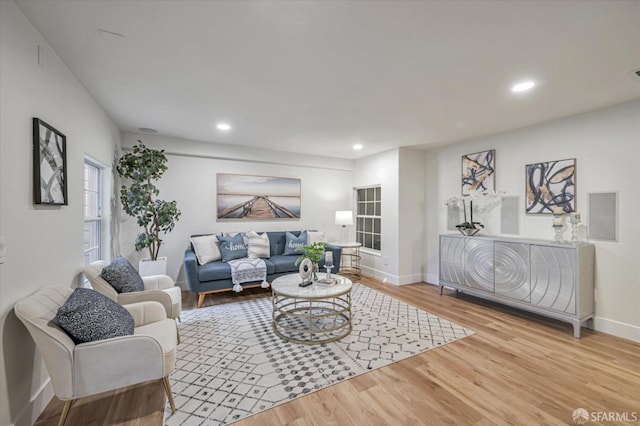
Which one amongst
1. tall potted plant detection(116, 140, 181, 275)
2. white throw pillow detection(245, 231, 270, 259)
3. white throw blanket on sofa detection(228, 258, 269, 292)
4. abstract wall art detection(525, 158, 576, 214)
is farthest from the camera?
white throw pillow detection(245, 231, 270, 259)

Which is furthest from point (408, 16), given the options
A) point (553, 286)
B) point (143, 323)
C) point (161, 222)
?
point (161, 222)

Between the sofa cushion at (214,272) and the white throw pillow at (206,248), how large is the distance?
187 mm

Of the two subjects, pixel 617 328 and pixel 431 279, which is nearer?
pixel 617 328

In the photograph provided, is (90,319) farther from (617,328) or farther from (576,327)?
(617,328)

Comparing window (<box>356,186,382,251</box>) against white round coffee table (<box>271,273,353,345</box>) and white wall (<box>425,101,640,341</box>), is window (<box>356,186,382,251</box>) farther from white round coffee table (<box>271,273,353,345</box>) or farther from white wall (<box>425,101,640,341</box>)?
white round coffee table (<box>271,273,353,345</box>)

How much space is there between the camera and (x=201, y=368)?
7.53ft

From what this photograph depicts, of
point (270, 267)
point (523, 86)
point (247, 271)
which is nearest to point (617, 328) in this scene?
point (523, 86)

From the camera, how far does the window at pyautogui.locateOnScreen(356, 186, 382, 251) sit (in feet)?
18.2

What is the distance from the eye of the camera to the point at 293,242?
494cm

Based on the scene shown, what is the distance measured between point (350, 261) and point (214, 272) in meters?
3.09

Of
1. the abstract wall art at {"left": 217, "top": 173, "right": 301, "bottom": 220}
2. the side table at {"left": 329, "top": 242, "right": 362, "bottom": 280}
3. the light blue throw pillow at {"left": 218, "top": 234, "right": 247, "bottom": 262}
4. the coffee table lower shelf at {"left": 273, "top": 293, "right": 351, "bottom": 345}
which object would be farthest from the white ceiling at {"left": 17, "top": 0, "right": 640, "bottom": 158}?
the side table at {"left": 329, "top": 242, "right": 362, "bottom": 280}

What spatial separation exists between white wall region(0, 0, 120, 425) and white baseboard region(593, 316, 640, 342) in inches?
204

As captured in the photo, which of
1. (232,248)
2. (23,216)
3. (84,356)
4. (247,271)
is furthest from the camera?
(232,248)

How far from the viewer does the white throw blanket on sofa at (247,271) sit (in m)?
3.92
